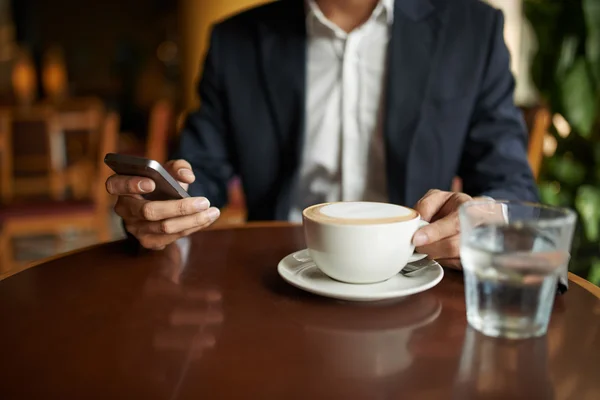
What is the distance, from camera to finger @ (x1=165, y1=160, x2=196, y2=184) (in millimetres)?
901

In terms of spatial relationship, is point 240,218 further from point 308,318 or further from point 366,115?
point 308,318

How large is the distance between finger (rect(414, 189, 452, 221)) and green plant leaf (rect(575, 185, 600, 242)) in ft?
4.65

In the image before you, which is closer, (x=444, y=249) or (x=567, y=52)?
(x=444, y=249)

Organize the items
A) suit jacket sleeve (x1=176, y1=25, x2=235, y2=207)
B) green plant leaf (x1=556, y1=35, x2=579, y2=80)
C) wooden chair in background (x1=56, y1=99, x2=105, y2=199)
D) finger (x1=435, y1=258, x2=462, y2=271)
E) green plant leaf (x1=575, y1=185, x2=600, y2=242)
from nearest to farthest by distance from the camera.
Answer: finger (x1=435, y1=258, x2=462, y2=271)
suit jacket sleeve (x1=176, y1=25, x2=235, y2=207)
green plant leaf (x1=575, y1=185, x2=600, y2=242)
green plant leaf (x1=556, y1=35, x2=579, y2=80)
wooden chair in background (x1=56, y1=99, x2=105, y2=199)

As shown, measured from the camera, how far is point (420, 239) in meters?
0.67

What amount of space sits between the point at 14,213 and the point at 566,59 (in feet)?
7.27

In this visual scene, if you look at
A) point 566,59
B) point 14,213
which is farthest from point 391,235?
point 14,213

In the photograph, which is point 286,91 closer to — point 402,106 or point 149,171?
point 402,106

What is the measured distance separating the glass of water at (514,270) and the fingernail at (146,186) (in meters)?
0.40

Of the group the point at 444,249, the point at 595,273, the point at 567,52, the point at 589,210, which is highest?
the point at 567,52

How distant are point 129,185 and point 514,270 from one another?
0.49 m

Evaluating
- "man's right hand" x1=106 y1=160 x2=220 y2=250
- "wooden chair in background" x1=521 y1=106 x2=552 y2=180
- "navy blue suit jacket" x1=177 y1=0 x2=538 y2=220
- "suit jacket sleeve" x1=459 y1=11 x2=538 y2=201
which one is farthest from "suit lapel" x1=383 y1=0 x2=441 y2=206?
"man's right hand" x1=106 y1=160 x2=220 y2=250

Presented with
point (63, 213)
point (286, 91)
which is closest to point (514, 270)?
point (286, 91)

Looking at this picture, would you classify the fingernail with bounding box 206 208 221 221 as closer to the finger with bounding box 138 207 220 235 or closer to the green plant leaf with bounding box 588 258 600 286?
the finger with bounding box 138 207 220 235
